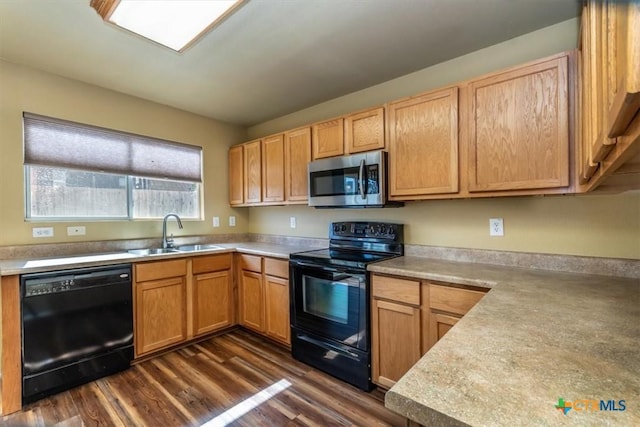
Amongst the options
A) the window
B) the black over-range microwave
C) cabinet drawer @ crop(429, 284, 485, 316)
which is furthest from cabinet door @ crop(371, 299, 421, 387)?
the window

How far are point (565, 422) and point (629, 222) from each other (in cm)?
170

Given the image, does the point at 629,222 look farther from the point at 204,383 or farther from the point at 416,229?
the point at 204,383

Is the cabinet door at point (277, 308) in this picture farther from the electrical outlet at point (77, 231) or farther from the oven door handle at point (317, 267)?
the electrical outlet at point (77, 231)

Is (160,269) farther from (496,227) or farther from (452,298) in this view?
(496,227)

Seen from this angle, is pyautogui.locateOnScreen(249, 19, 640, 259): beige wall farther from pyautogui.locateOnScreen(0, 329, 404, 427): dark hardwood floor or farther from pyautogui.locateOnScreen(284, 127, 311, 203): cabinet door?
pyautogui.locateOnScreen(0, 329, 404, 427): dark hardwood floor

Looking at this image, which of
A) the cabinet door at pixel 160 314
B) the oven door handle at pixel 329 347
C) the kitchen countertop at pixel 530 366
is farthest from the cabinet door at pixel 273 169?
the kitchen countertop at pixel 530 366

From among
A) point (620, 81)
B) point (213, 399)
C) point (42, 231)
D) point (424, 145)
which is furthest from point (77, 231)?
point (620, 81)

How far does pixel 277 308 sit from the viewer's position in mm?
2719

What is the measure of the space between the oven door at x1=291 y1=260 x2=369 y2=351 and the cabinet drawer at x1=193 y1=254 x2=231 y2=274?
919mm

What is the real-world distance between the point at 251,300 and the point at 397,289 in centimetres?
165

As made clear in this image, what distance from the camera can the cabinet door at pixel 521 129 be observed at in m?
1.57

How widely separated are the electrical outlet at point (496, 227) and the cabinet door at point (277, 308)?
168cm

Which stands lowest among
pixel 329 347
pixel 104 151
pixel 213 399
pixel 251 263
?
pixel 213 399

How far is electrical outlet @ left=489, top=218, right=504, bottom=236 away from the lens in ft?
6.60
